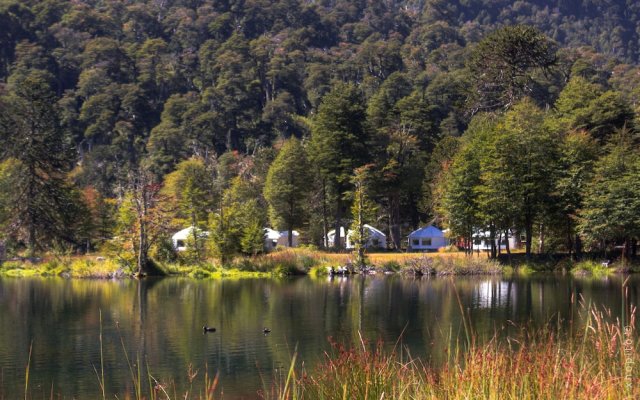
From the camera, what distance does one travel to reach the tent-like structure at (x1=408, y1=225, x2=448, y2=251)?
62.4 m

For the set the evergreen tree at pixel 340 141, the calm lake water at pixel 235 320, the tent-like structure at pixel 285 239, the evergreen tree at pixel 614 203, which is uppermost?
the evergreen tree at pixel 340 141

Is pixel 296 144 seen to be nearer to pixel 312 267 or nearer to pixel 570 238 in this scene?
pixel 312 267

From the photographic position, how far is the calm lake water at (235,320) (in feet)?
57.2

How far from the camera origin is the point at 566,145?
5028 centimetres

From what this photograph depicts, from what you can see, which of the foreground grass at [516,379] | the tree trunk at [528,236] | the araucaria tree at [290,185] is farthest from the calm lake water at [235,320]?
the araucaria tree at [290,185]

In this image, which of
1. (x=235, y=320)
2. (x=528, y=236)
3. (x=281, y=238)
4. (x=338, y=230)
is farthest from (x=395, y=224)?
(x=235, y=320)

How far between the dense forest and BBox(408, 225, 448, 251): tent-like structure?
1634 millimetres

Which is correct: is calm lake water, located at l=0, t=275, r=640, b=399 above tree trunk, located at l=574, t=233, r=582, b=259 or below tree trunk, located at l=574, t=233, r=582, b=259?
below

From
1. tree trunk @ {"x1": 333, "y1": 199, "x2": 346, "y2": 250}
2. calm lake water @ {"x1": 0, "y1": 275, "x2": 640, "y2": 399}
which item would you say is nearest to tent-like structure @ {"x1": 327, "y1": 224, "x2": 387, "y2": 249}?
tree trunk @ {"x1": 333, "y1": 199, "x2": 346, "y2": 250}

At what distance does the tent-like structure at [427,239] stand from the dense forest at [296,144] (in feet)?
5.36

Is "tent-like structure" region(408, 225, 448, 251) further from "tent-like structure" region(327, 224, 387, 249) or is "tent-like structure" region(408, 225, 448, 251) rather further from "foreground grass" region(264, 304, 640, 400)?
"foreground grass" region(264, 304, 640, 400)

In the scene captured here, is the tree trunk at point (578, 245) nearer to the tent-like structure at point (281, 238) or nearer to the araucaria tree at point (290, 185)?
the araucaria tree at point (290, 185)

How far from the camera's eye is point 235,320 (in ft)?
85.7

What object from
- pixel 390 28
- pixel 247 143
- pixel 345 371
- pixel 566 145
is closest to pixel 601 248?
pixel 566 145
